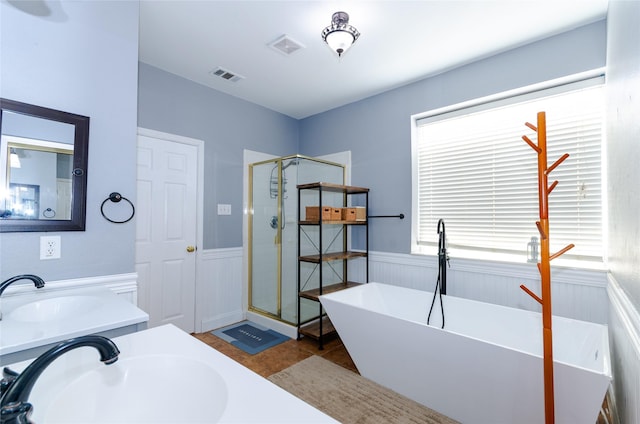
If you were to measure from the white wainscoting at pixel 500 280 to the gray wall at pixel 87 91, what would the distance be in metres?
2.40

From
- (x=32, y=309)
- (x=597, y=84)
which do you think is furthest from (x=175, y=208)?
(x=597, y=84)

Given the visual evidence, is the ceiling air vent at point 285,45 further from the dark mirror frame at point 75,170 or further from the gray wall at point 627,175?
the gray wall at point 627,175

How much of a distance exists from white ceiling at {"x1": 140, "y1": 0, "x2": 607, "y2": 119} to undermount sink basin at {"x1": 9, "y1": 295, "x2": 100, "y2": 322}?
191 centimetres

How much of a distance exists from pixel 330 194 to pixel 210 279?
1.59 m

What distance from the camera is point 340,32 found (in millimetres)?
2104

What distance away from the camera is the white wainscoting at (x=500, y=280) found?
2.24 meters

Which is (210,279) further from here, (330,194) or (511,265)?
(511,265)

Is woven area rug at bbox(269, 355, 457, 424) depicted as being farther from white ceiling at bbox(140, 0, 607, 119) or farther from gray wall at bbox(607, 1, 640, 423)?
white ceiling at bbox(140, 0, 607, 119)

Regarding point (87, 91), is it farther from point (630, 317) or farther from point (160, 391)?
point (630, 317)

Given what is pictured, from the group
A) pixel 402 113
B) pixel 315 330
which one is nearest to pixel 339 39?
pixel 402 113

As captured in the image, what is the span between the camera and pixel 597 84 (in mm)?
2311

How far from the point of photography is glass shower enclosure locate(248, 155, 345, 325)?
3.36m

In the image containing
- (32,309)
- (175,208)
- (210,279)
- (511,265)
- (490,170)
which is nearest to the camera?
(32,309)

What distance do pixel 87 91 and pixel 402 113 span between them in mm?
2677
